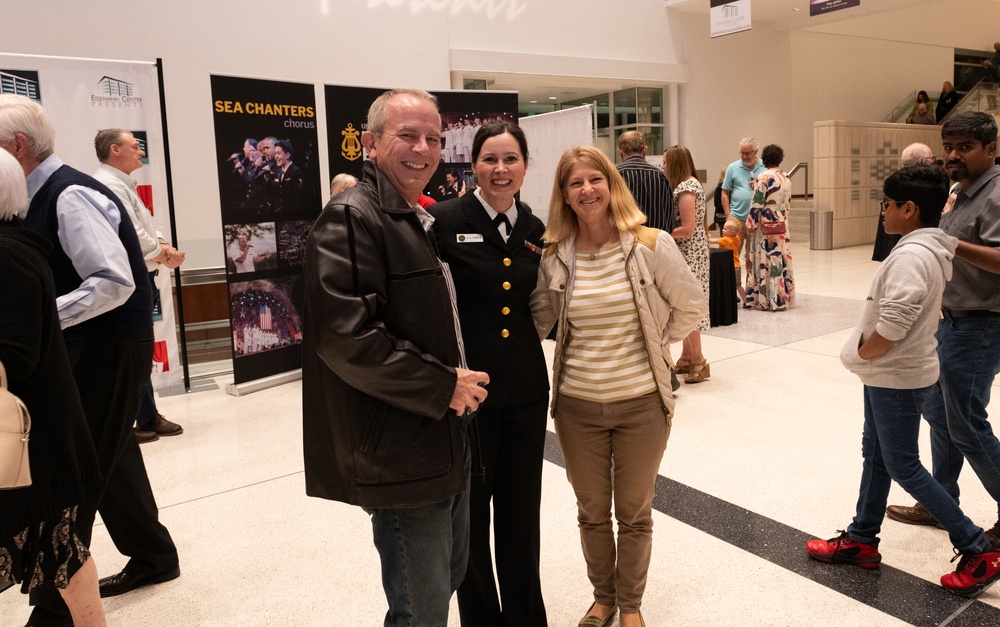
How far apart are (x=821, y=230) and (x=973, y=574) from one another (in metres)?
12.1

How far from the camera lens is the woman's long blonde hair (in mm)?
2160

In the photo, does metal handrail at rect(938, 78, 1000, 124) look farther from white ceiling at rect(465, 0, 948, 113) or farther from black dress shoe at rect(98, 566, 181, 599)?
black dress shoe at rect(98, 566, 181, 599)

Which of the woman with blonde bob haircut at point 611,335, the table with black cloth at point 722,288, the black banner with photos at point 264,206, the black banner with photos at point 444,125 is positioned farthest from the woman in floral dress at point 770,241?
the woman with blonde bob haircut at point 611,335

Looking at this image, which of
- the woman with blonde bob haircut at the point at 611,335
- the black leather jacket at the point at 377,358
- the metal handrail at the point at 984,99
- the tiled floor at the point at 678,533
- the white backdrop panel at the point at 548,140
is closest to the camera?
the black leather jacket at the point at 377,358

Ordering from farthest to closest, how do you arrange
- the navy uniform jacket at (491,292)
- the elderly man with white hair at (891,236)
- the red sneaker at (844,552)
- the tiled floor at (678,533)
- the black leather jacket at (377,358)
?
the elderly man with white hair at (891,236) → the red sneaker at (844,552) → the tiled floor at (678,533) → the navy uniform jacket at (491,292) → the black leather jacket at (377,358)

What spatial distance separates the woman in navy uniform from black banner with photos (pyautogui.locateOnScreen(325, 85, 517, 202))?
4118 millimetres

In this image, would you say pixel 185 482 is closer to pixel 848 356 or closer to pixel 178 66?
pixel 848 356

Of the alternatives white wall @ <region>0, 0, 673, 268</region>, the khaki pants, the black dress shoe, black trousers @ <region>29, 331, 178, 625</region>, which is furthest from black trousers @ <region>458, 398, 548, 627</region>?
white wall @ <region>0, 0, 673, 268</region>

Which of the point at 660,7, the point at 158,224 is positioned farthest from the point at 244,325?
the point at 660,7

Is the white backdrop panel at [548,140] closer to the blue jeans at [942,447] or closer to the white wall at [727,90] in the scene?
the blue jeans at [942,447]

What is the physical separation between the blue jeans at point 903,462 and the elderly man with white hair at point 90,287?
2465mm

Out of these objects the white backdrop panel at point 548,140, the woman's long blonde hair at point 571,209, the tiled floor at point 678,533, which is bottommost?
the tiled floor at point 678,533

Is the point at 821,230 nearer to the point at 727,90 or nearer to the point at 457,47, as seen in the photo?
the point at 727,90

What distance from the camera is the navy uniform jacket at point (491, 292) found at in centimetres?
201
